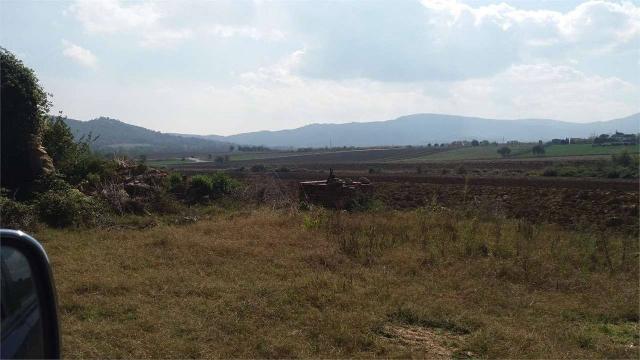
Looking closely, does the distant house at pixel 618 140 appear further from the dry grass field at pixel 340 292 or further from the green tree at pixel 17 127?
the green tree at pixel 17 127

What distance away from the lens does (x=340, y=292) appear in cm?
668

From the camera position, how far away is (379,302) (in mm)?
6344

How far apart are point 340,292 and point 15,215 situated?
6874mm

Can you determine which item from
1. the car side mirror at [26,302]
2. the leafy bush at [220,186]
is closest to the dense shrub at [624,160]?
the leafy bush at [220,186]

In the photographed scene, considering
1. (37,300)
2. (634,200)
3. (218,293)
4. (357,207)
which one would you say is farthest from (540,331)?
(634,200)

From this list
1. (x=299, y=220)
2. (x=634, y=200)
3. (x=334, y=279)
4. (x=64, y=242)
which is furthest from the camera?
(x=634, y=200)

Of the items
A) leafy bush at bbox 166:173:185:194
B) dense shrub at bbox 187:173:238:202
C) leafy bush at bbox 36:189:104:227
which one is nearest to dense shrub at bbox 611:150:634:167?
dense shrub at bbox 187:173:238:202

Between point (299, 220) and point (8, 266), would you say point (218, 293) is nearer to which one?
point (8, 266)

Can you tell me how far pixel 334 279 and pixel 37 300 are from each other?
5248 mm

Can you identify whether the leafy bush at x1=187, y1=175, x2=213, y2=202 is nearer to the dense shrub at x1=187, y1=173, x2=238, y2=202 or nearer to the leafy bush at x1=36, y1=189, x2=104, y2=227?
the dense shrub at x1=187, y1=173, x2=238, y2=202

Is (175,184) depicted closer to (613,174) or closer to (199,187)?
(199,187)

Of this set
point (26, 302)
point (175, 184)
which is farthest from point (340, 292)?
point (175, 184)

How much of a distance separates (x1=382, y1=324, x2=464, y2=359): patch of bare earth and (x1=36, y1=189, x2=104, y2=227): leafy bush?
25.3 feet

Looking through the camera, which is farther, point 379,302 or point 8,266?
point 379,302
